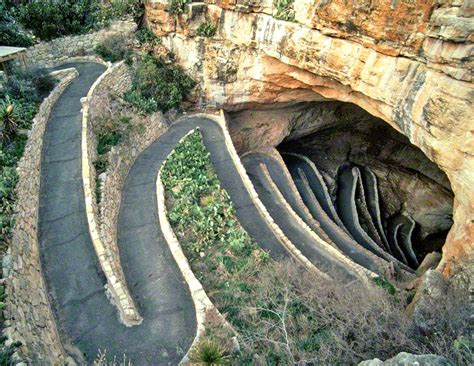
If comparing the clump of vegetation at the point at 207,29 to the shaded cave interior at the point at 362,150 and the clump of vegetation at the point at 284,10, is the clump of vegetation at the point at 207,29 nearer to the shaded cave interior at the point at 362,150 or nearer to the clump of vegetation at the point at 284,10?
the clump of vegetation at the point at 284,10

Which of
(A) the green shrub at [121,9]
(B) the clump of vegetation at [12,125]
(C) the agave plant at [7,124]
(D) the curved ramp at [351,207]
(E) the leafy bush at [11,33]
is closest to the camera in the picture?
(B) the clump of vegetation at [12,125]

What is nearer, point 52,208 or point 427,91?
point 427,91

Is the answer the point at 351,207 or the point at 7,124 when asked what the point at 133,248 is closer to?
the point at 7,124

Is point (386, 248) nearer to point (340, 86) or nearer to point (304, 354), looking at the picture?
point (340, 86)

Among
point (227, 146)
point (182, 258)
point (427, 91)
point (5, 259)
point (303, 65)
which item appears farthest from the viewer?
point (227, 146)

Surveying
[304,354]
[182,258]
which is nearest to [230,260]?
[182,258]

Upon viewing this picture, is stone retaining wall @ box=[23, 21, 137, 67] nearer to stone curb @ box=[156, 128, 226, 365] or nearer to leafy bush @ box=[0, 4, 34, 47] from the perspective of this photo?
leafy bush @ box=[0, 4, 34, 47]

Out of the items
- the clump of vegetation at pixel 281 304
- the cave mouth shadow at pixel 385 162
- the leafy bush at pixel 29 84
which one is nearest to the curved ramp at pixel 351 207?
the cave mouth shadow at pixel 385 162
